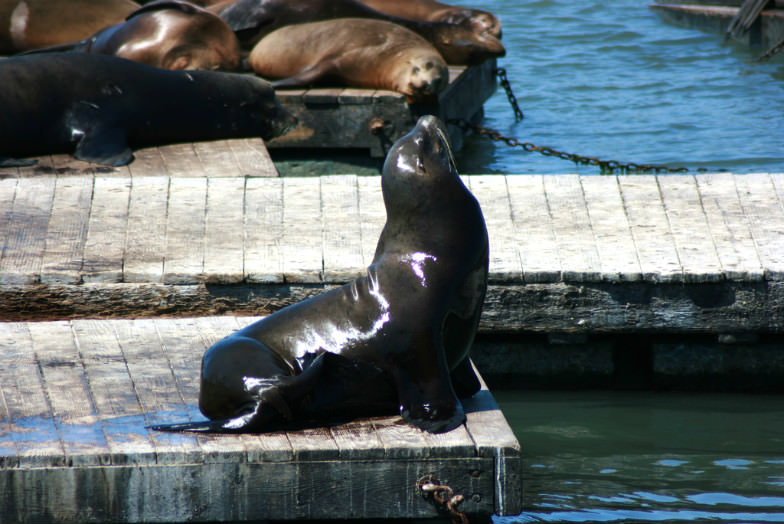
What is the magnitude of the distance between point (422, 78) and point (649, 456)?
4.40m

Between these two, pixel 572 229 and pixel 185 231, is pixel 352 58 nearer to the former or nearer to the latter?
pixel 185 231

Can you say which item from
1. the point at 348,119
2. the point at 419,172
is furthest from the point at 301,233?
the point at 348,119

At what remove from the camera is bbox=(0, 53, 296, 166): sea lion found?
6910 millimetres

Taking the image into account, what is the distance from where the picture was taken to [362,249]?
496cm

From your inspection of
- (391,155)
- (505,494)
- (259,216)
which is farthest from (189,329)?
(505,494)

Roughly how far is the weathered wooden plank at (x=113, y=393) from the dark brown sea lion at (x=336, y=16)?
19.6 ft

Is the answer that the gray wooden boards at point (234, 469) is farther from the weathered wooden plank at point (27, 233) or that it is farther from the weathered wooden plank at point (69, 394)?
the weathered wooden plank at point (27, 233)

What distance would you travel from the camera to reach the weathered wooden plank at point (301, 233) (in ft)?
15.7

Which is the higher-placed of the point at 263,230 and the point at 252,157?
the point at 263,230

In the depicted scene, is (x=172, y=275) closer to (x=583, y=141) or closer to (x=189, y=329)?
(x=189, y=329)

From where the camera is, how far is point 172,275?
4.76m

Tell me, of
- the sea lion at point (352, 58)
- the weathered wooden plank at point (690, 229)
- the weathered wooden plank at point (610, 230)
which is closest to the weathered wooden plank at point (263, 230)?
the weathered wooden plank at point (610, 230)

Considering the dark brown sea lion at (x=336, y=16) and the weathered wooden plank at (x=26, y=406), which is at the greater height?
the weathered wooden plank at (x=26, y=406)

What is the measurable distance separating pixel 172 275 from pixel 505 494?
2.09 m
